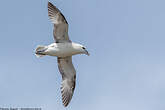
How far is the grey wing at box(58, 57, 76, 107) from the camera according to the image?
19.3m

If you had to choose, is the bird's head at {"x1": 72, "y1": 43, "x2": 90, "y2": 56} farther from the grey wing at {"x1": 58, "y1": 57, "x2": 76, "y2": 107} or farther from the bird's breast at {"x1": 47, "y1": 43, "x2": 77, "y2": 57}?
the grey wing at {"x1": 58, "y1": 57, "x2": 76, "y2": 107}

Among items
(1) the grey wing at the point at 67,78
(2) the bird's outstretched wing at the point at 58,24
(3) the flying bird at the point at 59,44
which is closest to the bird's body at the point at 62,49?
(3) the flying bird at the point at 59,44

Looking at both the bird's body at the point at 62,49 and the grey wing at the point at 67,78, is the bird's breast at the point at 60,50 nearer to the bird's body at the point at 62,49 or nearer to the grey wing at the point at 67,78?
the bird's body at the point at 62,49

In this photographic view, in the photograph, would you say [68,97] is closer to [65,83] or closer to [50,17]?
[65,83]

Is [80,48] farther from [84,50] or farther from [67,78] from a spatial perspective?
[67,78]

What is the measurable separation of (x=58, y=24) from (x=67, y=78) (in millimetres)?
2499

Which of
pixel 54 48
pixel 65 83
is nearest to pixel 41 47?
pixel 54 48

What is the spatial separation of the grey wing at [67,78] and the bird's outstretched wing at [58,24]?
1.16m

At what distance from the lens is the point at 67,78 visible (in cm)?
1961

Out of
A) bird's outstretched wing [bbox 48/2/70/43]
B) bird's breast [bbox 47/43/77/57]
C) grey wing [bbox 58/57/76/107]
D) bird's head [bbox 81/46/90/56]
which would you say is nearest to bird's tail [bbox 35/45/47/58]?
bird's breast [bbox 47/43/77/57]

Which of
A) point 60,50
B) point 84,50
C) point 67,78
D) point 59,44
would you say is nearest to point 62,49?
point 60,50

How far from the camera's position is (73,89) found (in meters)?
19.6

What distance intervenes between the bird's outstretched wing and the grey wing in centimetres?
116

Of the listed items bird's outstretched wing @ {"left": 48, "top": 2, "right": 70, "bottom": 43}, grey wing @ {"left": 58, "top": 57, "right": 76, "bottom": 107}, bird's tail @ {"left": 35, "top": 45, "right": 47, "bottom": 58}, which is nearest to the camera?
bird's outstretched wing @ {"left": 48, "top": 2, "right": 70, "bottom": 43}
